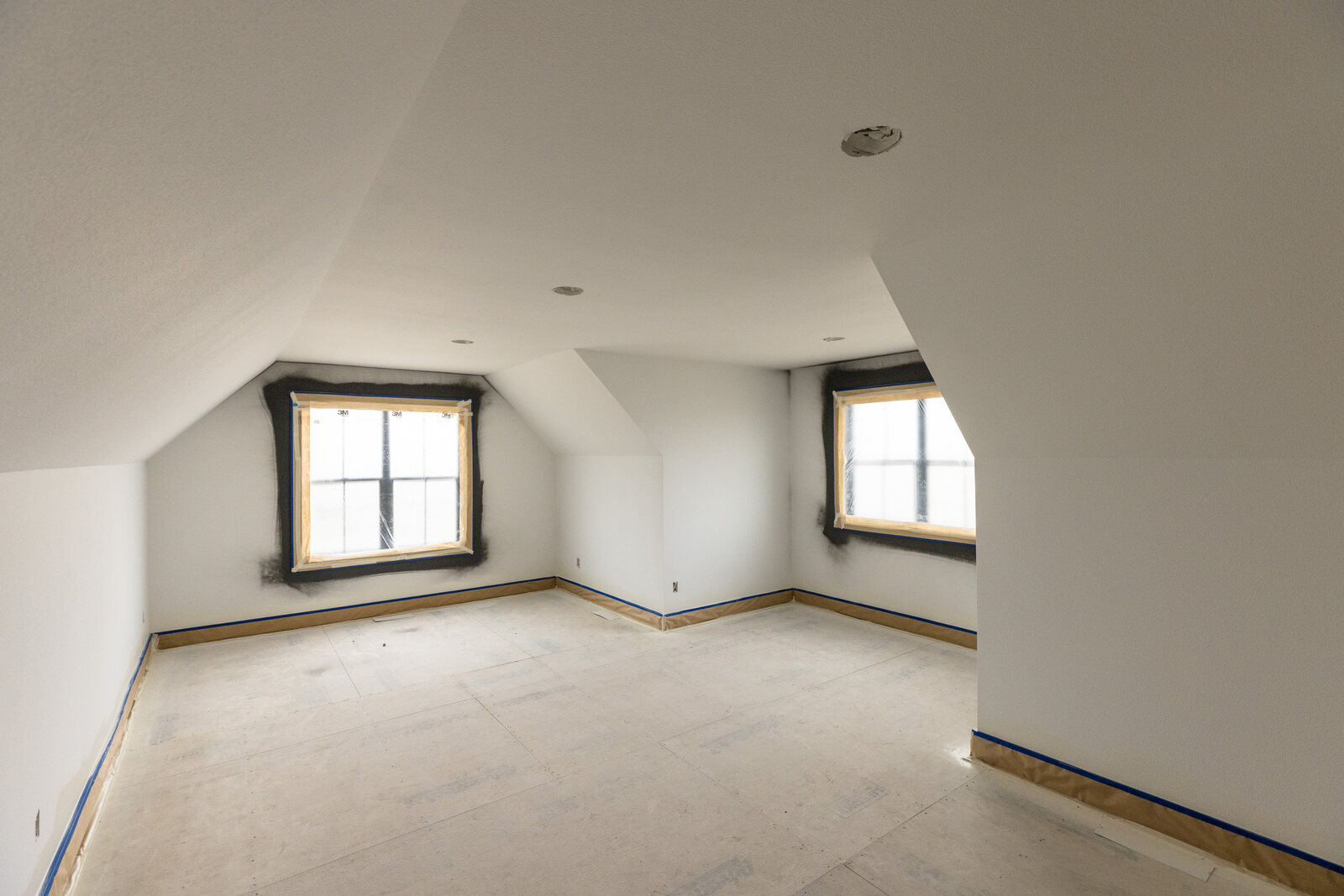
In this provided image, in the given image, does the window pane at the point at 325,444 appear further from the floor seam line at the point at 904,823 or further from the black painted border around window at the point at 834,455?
the floor seam line at the point at 904,823

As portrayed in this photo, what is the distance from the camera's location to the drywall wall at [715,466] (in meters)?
5.27

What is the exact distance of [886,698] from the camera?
12.7 feet

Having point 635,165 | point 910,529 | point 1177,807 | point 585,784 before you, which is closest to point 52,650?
point 585,784

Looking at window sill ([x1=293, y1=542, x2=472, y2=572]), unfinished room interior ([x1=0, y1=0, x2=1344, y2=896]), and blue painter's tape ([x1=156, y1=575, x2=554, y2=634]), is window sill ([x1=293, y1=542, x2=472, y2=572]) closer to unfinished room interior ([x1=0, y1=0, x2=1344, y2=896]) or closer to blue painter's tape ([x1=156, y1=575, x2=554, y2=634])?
blue painter's tape ([x1=156, y1=575, x2=554, y2=634])

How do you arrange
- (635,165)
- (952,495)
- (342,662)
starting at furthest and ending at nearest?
(952,495), (342,662), (635,165)

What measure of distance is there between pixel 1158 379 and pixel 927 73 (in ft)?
5.44

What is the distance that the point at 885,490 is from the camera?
5.41 metres

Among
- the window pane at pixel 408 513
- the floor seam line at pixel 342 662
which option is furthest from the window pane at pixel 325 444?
the floor seam line at pixel 342 662

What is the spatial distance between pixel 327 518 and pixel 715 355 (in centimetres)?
378

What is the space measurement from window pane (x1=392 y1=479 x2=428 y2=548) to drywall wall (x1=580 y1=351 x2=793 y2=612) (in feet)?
8.16

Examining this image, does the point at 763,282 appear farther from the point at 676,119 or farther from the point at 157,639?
the point at 157,639

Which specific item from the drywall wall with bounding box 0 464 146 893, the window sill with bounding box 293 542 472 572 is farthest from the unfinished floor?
the window sill with bounding box 293 542 472 572

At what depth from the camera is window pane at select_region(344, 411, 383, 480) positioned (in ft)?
19.0

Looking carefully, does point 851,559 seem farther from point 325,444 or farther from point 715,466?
point 325,444
